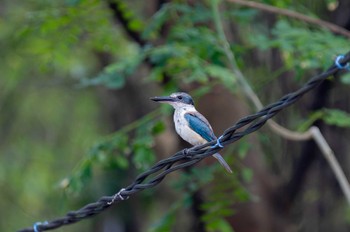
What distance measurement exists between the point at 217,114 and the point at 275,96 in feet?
4.30

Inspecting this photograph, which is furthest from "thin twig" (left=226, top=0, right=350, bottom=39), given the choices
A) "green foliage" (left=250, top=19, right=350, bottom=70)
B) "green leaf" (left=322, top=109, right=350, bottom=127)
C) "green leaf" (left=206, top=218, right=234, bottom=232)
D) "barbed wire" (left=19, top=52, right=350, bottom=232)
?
"barbed wire" (left=19, top=52, right=350, bottom=232)

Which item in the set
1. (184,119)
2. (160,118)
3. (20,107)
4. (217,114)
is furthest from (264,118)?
(20,107)

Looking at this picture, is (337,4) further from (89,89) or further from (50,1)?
(89,89)

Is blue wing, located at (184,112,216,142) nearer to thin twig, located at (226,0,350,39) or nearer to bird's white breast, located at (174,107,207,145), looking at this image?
bird's white breast, located at (174,107,207,145)

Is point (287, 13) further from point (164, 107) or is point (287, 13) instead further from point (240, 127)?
point (240, 127)

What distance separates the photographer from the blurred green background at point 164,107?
7.82 meters

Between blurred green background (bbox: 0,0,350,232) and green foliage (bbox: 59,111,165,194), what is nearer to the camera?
green foliage (bbox: 59,111,165,194)

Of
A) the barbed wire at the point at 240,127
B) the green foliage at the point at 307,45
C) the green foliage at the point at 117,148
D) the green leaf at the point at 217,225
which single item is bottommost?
the green leaf at the point at 217,225

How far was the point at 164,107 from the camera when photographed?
305 inches

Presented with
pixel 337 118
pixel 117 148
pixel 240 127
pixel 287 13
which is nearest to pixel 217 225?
pixel 117 148

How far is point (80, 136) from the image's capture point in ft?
42.2

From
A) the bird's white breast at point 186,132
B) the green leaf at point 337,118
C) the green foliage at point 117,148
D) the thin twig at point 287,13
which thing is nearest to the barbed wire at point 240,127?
the bird's white breast at point 186,132

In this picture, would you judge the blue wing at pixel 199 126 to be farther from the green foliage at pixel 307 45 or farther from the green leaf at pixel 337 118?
the green leaf at pixel 337 118

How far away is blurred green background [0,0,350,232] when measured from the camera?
7.82m
